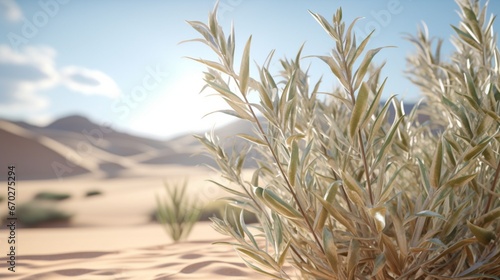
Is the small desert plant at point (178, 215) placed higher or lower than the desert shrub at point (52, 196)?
lower

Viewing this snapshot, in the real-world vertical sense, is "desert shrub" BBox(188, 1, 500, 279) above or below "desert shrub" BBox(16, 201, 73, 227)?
below

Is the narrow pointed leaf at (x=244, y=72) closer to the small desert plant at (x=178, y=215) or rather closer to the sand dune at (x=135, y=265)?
the sand dune at (x=135, y=265)

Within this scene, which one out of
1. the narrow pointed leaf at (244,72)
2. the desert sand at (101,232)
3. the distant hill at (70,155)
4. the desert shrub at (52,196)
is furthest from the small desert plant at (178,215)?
the desert shrub at (52,196)

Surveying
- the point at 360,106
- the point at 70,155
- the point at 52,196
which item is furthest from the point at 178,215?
the point at 70,155

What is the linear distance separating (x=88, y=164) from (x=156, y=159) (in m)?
7.41

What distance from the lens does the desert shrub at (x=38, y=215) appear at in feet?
27.5

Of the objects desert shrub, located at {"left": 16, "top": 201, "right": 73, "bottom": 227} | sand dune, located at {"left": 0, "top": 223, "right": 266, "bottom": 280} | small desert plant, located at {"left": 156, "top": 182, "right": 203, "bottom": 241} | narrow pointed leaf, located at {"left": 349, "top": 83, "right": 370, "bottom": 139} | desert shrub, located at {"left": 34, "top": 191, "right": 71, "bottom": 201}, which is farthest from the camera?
desert shrub, located at {"left": 34, "top": 191, "right": 71, "bottom": 201}

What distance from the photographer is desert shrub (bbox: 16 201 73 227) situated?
8.39 m

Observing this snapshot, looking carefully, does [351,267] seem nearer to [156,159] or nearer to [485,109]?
[485,109]

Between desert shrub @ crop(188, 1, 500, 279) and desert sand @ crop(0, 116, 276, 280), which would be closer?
desert shrub @ crop(188, 1, 500, 279)

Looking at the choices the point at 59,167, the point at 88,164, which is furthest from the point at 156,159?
the point at 59,167

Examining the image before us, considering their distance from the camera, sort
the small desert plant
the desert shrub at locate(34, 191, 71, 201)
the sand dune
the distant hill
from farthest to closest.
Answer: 1. the distant hill
2. the desert shrub at locate(34, 191, 71, 201)
3. the small desert plant
4. the sand dune

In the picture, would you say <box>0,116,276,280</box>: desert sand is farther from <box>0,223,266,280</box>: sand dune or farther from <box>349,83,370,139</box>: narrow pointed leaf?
<box>349,83,370,139</box>: narrow pointed leaf

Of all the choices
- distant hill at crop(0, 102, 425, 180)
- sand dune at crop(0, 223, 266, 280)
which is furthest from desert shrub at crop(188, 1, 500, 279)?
distant hill at crop(0, 102, 425, 180)
